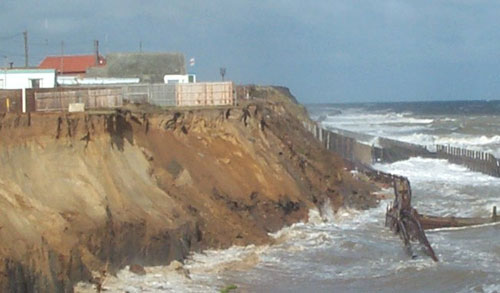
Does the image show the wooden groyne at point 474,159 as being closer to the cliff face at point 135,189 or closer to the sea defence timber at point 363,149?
the sea defence timber at point 363,149

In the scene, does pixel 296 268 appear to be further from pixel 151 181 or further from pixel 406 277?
pixel 151 181

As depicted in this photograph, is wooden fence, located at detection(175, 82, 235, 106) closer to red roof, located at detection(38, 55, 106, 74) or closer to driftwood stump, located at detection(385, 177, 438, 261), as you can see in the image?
driftwood stump, located at detection(385, 177, 438, 261)

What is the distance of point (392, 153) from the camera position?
210 ft

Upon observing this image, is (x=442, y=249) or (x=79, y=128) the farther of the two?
(x=442, y=249)

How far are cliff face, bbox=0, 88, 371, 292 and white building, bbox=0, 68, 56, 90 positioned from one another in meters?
12.8

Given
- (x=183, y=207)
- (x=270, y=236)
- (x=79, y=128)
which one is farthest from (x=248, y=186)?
(x=79, y=128)

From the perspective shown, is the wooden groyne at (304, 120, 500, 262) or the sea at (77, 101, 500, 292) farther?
the wooden groyne at (304, 120, 500, 262)

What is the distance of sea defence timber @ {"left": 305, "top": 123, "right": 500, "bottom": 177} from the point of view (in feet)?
185

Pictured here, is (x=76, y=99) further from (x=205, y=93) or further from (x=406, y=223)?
(x=406, y=223)

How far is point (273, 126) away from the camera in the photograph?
40031 millimetres

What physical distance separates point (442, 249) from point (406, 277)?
4.68 meters

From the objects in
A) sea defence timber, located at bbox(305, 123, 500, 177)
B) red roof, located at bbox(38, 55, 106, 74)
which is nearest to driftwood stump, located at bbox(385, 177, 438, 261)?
sea defence timber, located at bbox(305, 123, 500, 177)

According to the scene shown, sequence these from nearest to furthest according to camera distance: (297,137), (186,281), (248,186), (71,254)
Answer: (71,254), (186,281), (248,186), (297,137)

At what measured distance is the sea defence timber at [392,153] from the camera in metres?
56.5
